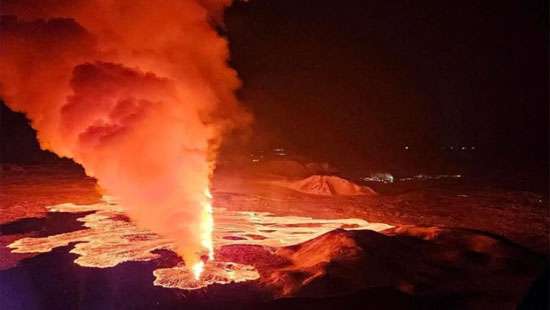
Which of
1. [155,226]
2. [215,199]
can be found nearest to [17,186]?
[215,199]

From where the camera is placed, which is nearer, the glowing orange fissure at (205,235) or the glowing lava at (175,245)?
the glowing lava at (175,245)

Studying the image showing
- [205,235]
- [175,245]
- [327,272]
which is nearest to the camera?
[327,272]

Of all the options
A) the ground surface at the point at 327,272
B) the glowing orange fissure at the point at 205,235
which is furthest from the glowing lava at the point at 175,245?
the ground surface at the point at 327,272

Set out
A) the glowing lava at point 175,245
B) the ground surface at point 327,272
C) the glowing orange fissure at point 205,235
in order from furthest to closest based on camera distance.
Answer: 1. the glowing orange fissure at point 205,235
2. the glowing lava at point 175,245
3. the ground surface at point 327,272

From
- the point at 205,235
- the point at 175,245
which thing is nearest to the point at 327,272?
the point at 205,235

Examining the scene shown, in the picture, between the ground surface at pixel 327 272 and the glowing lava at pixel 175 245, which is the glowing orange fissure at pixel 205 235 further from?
the ground surface at pixel 327 272

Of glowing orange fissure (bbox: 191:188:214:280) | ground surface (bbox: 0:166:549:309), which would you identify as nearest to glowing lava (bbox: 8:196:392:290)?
glowing orange fissure (bbox: 191:188:214:280)

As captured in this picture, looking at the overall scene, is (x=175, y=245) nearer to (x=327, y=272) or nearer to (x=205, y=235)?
(x=205, y=235)

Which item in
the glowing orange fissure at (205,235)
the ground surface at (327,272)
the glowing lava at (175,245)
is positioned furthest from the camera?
the glowing orange fissure at (205,235)

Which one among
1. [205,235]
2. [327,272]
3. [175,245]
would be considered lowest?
[327,272]

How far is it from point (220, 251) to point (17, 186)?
17.8m

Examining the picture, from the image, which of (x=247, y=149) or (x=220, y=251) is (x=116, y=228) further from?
(x=247, y=149)

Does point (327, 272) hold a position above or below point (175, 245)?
below

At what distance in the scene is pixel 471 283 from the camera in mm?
10328
